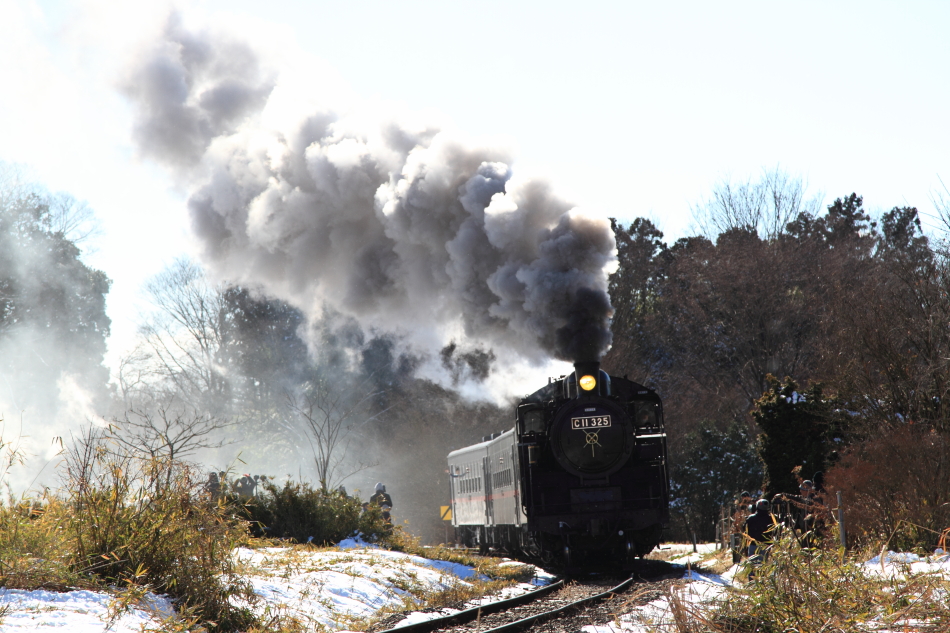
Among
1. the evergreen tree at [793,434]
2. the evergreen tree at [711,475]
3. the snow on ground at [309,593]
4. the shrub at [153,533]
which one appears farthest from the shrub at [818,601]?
the evergreen tree at [711,475]

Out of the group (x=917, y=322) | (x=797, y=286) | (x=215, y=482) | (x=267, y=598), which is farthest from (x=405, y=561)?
(x=797, y=286)

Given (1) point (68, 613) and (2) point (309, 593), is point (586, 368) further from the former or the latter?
(1) point (68, 613)

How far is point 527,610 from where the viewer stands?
9344mm

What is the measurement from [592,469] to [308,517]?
5.64 meters

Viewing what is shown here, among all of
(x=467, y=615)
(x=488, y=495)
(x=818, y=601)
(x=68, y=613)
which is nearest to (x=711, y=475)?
(x=488, y=495)

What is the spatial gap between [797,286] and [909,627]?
2782 cm

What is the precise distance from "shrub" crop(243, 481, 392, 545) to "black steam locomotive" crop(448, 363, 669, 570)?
373cm

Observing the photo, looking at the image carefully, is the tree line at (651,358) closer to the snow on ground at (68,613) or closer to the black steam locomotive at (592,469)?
the black steam locomotive at (592,469)

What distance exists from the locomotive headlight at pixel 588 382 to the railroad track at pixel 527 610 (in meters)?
2.87

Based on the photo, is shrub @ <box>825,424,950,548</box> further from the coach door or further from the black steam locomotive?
the coach door

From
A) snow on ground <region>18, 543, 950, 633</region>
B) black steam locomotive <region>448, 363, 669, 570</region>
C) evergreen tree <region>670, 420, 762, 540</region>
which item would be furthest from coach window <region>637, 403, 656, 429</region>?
evergreen tree <region>670, 420, 762, 540</region>

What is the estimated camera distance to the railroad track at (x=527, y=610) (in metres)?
7.90

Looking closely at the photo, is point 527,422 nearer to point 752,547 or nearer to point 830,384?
point 752,547

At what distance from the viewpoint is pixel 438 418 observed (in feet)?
116
